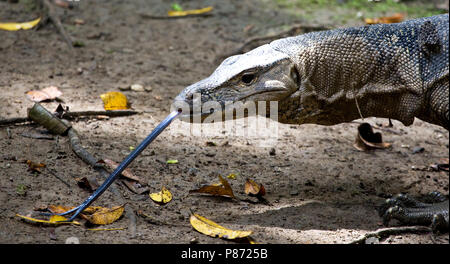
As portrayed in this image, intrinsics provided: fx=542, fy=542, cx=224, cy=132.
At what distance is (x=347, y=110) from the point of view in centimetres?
375

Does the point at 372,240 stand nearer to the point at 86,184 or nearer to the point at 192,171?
the point at 192,171

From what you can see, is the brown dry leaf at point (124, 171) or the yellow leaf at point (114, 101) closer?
the brown dry leaf at point (124, 171)

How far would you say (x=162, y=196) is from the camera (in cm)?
364

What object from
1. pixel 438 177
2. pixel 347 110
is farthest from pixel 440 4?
pixel 347 110

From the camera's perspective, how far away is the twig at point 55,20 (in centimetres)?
609

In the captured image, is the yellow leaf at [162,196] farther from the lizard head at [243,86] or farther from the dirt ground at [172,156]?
the lizard head at [243,86]

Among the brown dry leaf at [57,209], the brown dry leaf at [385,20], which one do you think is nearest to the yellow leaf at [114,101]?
the brown dry leaf at [57,209]

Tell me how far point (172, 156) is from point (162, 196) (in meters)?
0.63

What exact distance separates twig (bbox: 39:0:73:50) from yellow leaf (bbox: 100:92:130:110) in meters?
1.37

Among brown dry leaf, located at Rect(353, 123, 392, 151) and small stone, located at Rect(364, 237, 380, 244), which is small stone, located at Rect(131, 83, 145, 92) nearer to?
brown dry leaf, located at Rect(353, 123, 392, 151)

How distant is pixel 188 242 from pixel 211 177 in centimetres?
99

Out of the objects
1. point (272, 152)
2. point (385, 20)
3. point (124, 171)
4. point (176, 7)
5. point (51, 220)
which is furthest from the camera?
point (176, 7)

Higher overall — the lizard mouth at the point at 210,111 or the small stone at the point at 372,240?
the lizard mouth at the point at 210,111

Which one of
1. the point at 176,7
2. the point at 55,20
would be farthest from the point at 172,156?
the point at 176,7
